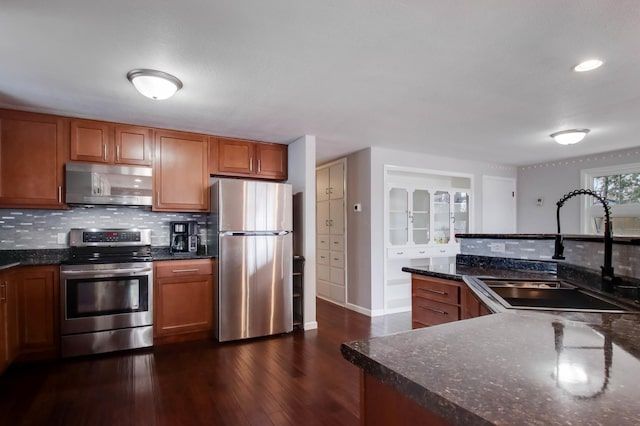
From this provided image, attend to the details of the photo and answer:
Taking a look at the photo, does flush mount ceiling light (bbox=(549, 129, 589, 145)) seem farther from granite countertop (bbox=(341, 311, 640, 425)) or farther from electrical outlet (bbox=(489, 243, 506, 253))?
granite countertop (bbox=(341, 311, 640, 425))

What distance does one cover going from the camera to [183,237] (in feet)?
12.6

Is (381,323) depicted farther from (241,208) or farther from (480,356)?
(480,356)

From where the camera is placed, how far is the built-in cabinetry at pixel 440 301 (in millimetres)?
2104

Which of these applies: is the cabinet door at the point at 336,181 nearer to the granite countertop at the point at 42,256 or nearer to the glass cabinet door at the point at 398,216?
the glass cabinet door at the point at 398,216

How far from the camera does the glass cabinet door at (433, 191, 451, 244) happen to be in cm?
521

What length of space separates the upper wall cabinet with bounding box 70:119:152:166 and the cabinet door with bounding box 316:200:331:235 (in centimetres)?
271

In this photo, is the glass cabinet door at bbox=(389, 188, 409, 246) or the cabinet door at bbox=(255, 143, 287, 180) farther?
the glass cabinet door at bbox=(389, 188, 409, 246)

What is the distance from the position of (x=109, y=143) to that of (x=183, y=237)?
120cm

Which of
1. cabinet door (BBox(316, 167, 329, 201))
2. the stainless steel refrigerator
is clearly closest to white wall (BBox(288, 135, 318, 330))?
the stainless steel refrigerator

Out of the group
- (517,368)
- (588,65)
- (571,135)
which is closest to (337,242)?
(571,135)

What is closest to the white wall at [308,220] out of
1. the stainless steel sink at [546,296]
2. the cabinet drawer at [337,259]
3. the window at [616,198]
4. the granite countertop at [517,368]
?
the cabinet drawer at [337,259]

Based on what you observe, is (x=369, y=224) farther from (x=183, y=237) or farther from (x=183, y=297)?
(x=183, y=297)

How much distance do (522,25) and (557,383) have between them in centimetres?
178

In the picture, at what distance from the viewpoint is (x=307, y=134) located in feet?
12.6
